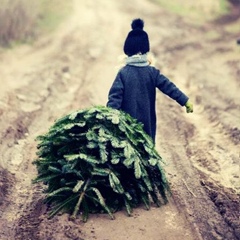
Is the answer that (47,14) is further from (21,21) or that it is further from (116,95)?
(116,95)

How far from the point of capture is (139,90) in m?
6.56

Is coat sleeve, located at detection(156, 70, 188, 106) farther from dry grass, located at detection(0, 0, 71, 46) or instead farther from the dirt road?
dry grass, located at detection(0, 0, 71, 46)

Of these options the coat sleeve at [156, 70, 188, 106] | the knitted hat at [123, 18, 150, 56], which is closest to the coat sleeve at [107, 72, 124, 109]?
the knitted hat at [123, 18, 150, 56]

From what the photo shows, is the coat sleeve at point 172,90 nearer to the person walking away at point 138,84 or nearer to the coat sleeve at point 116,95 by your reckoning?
the person walking away at point 138,84

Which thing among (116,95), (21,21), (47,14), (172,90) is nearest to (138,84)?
(116,95)

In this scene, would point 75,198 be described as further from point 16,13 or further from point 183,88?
point 16,13

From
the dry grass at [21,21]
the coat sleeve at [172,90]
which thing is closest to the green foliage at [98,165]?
the coat sleeve at [172,90]

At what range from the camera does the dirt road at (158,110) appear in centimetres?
554

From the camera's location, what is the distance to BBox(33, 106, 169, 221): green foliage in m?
5.57

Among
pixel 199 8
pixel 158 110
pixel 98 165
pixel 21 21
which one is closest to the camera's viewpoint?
pixel 98 165

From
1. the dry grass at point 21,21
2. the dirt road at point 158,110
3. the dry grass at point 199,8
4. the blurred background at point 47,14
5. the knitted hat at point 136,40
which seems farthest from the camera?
the dry grass at point 199,8

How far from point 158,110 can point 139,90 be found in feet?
14.2

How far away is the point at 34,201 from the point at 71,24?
13428 mm

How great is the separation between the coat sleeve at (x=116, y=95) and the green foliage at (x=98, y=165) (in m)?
0.38
